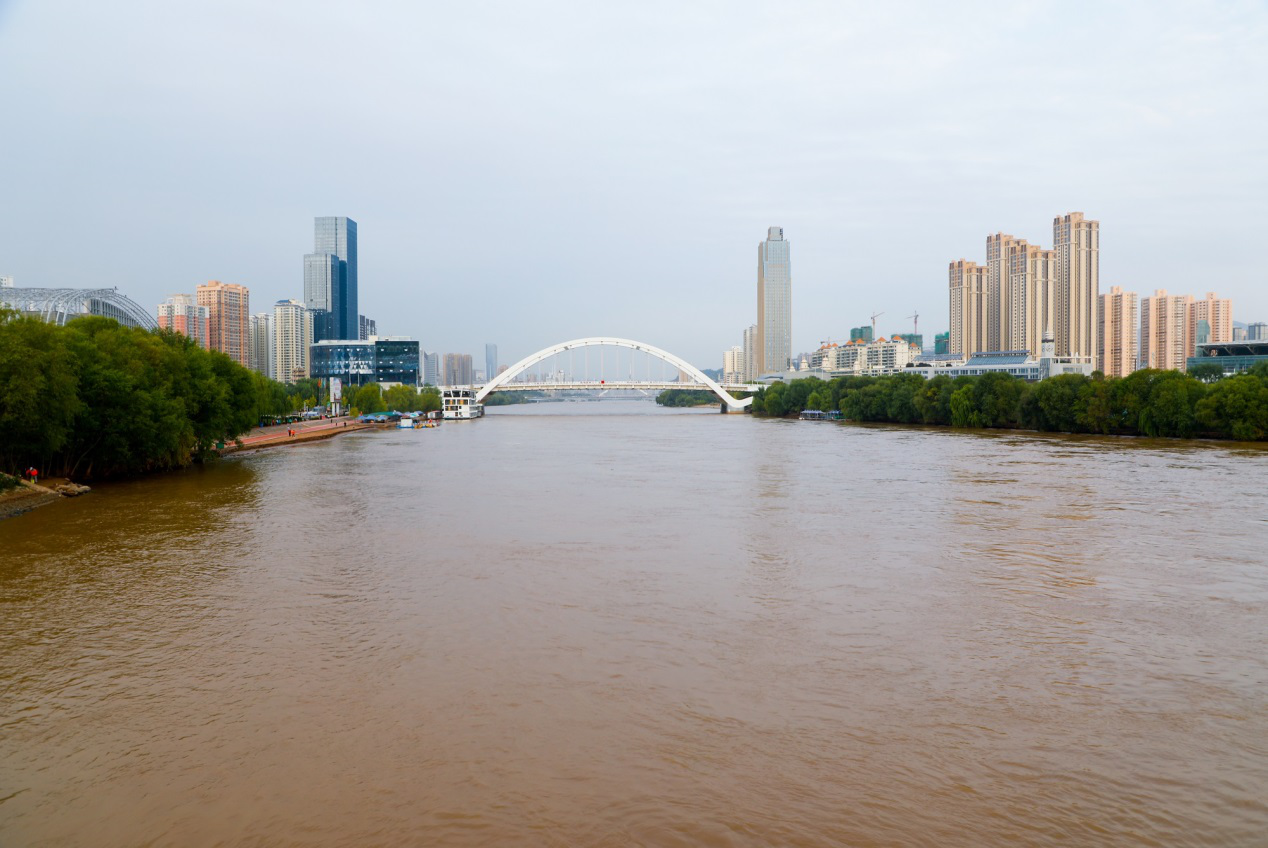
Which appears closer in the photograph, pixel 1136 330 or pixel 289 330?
pixel 1136 330

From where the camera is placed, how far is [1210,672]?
5.31 meters

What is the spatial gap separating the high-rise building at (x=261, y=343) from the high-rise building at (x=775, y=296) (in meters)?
69.6

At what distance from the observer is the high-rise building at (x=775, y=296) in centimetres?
13250

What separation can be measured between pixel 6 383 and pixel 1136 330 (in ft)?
271

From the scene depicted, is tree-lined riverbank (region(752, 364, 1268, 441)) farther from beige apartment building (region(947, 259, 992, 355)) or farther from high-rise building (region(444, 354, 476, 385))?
high-rise building (region(444, 354, 476, 385))

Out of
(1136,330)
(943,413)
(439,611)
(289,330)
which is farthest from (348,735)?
(289,330)

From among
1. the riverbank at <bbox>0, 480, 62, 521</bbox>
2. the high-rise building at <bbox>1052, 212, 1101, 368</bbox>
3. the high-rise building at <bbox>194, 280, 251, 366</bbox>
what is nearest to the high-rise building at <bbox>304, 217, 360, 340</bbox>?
the high-rise building at <bbox>194, 280, 251, 366</bbox>

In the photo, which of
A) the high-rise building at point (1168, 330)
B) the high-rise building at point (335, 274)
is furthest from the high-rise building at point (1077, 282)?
the high-rise building at point (335, 274)

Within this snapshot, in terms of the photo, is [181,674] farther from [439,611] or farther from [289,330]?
[289,330]

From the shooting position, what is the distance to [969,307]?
87.4 metres

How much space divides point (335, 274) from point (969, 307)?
91008 millimetres

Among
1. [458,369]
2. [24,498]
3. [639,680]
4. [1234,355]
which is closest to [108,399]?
[24,498]

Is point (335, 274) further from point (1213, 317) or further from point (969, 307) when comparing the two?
point (1213, 317)

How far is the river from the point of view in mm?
3711
